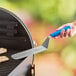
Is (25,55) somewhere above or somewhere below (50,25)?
below

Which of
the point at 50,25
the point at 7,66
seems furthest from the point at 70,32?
the point at 7,66

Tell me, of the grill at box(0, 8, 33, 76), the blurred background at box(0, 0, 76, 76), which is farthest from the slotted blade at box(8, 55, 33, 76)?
the blurred background at box(0, 0, 76, 76)

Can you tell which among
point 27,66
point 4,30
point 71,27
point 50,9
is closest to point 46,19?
point 50,9

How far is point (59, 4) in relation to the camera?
1236mm

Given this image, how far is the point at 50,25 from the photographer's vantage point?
127 cm

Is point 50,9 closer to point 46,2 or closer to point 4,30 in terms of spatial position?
point 46,2

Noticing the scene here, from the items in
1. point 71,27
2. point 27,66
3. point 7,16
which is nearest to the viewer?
point 27,66

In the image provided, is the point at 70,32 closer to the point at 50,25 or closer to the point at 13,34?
the point at 50,25

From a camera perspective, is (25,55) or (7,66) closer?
(25,55)

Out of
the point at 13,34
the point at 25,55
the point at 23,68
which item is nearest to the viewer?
the point at 25,55

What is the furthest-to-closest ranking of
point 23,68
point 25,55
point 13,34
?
point 13,34
point 23,68
point 25,55

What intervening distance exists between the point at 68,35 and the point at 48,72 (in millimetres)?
302

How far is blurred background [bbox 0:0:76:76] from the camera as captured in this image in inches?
48.6

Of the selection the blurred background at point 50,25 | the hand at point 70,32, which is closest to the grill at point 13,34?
the blurred background at point 50,25
